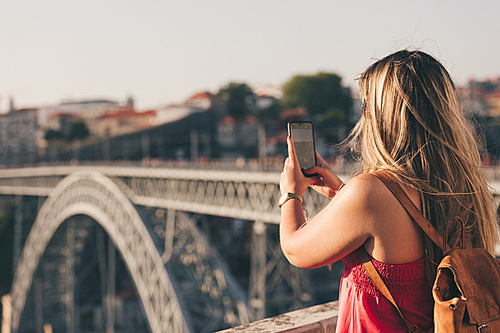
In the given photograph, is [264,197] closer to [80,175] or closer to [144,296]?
[144,296]

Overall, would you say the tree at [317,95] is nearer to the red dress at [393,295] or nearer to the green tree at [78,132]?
the green tree at [78,132]

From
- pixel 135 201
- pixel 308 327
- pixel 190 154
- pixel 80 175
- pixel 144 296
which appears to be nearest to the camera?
pixel 308 327

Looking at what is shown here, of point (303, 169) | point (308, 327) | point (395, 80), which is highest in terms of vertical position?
point (395, 80)

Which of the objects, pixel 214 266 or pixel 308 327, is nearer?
pixel 308 327

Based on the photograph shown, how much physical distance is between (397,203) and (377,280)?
0.19 m

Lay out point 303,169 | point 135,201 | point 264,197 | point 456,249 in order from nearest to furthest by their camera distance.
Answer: point 456,249 → point 303,169 → point 264,197 → point 135,201

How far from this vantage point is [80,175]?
2305cm

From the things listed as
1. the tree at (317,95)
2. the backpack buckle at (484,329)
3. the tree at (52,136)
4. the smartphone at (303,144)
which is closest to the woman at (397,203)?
the backpack buckle at (484,329)

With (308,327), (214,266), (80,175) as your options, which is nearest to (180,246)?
(214,266)

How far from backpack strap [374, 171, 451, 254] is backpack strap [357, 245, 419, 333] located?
0.14 m

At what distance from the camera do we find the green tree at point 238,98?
57.5 metres

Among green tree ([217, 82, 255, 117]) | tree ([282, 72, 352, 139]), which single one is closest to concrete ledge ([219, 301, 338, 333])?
tree ([282, 72, 352, 139])

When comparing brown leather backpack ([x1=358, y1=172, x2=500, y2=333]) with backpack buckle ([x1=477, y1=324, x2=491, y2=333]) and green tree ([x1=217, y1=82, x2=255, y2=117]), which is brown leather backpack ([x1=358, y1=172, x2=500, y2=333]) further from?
green tree ([x1=217, y1=82, x2=255, y2=117])

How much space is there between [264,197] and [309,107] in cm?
4092
